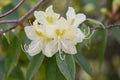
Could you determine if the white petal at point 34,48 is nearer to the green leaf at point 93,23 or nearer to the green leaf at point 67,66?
the green leaf at point 67,66

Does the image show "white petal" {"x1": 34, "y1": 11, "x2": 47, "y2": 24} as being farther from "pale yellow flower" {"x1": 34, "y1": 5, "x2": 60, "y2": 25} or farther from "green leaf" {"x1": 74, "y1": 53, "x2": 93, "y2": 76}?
"green leaf" {"x1": 74, "y1": 53, "x2": 93, "y2": 76}

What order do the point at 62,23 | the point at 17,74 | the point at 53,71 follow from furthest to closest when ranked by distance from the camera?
the point at 17,74 → the point at 53,71 → the point at 62,23

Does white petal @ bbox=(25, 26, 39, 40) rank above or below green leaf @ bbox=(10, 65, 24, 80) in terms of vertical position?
above

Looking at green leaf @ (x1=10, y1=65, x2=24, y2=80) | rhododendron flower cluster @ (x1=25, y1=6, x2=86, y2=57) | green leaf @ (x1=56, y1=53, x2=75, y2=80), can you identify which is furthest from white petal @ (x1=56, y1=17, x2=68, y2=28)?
green leaf @ (x1=10, y1=65, x2=24, y2=80)

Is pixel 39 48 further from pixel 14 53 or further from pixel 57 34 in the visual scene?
pixel 14 53

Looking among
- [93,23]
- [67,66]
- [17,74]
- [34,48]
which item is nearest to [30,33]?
[34,48]

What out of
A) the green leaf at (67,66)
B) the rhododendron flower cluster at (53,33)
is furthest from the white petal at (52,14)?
the green leaf at (67,66)

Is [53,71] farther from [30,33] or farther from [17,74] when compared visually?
[17,74]
